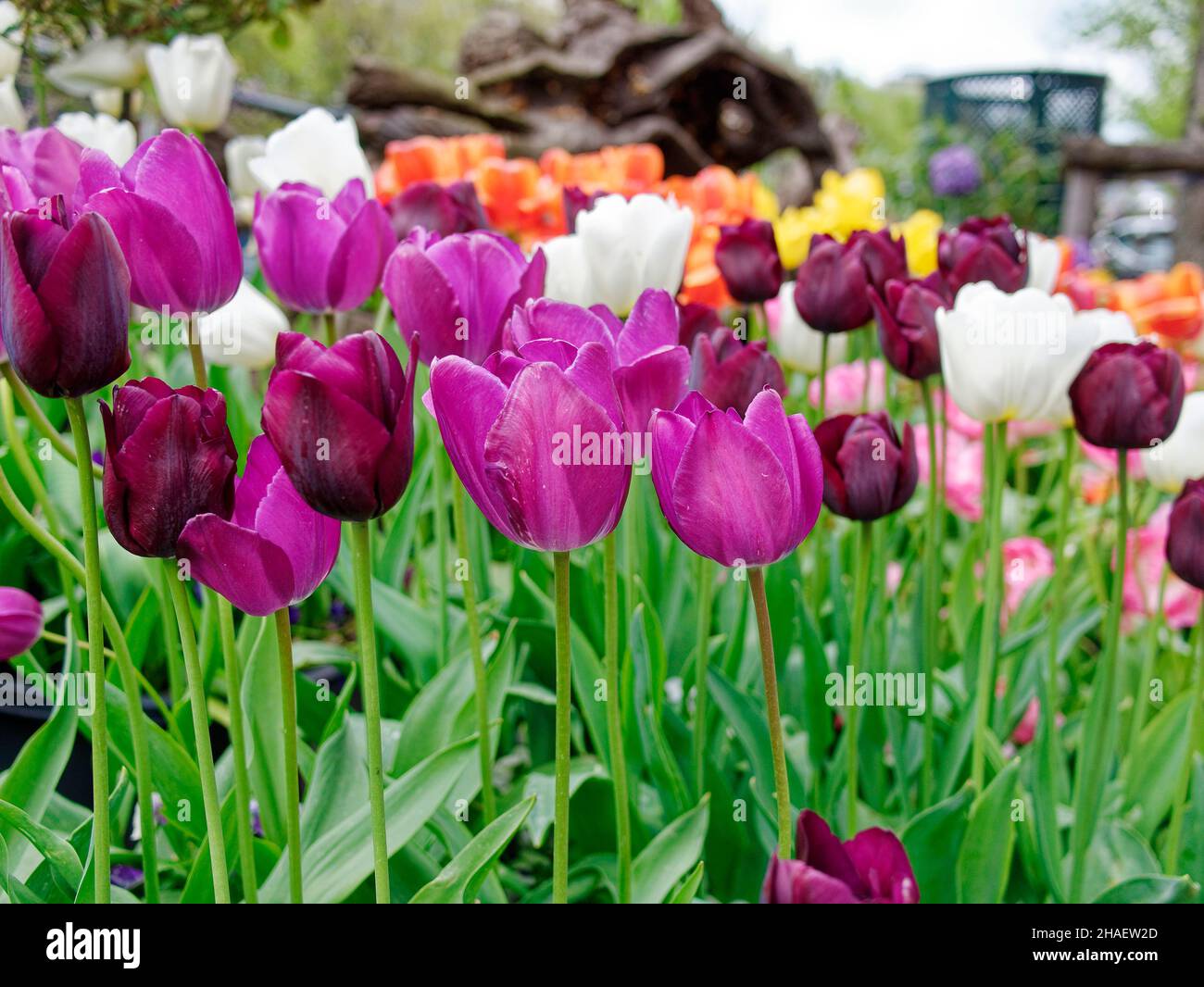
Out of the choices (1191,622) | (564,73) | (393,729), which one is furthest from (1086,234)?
(393,729)

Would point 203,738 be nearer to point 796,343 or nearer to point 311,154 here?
point 311,154

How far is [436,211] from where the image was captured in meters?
0.92

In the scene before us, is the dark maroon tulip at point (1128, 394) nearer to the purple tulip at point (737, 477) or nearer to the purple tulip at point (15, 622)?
the purple tulip at point (737, 477)

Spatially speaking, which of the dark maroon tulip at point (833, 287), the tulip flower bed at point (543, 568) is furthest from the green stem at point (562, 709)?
the dark maroon tulip at point (833, 287)

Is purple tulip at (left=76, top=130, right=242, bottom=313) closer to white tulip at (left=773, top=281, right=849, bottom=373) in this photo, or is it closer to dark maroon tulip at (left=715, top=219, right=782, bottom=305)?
dark maroon tulip at (left=715, top=219, right=782, bottom=305)

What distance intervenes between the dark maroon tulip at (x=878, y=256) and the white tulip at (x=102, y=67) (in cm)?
99

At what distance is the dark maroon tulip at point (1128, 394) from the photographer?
78cm

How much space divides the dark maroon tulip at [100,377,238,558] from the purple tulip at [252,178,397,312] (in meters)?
0.30

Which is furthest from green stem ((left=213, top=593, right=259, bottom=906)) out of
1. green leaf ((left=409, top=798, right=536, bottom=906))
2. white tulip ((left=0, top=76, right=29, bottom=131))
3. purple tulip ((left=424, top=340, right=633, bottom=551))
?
white tulip ((left=0, top=76, right=29, bottom=131))

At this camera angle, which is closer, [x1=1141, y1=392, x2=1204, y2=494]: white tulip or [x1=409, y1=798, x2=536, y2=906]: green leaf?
[x1=409, y1=798, x2=536, y2=906]: green leaf

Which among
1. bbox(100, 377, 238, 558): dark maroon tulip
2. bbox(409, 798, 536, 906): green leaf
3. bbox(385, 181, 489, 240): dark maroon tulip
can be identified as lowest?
bbox(409, 798, 536, 906): green leaf

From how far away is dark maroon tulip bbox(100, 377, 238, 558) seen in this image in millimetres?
485

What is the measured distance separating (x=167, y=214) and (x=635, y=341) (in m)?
0.25

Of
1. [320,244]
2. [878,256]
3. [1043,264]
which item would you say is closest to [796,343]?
[1043,264]
